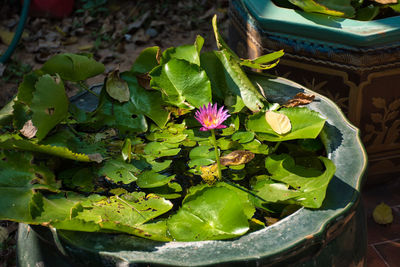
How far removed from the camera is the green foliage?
34.8 inches

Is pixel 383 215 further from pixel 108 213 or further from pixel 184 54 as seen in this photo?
pixel 108 213

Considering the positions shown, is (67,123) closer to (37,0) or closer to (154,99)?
(154,99)

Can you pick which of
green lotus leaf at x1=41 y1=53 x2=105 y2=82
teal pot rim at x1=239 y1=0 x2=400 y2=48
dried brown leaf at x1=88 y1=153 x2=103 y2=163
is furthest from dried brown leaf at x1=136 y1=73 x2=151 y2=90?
teal pot rim at x1=239 y1=0 x2=400 y2=48

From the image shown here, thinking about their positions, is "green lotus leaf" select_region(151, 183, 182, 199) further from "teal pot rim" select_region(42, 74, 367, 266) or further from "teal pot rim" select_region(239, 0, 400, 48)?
"teal pot rim" select_region(239, 0, 400, 48)

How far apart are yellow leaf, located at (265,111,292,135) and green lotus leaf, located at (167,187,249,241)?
0.18 metres

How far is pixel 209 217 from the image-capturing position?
0.89m

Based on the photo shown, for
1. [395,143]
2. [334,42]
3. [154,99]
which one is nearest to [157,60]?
[154,99]

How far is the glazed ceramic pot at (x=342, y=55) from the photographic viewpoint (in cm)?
148

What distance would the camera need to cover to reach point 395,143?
1733mm

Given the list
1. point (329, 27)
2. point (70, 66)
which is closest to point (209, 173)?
point (70, 66)

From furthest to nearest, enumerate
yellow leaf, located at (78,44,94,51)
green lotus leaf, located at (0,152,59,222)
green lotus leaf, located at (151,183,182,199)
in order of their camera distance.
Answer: yellow leaf, located at (78,44,94,51) < green lotus leaf, located at (151,183,182,199) < green lotus leaf, located at (0,152,59,222)

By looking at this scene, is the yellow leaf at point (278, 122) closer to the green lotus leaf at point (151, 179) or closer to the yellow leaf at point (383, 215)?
the green lotus leaf at point (151, 179)

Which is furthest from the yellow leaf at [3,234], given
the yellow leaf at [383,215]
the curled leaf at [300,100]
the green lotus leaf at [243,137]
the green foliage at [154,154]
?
A: the yellow leaf at [383,215]

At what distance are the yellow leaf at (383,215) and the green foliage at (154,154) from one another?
74cm
